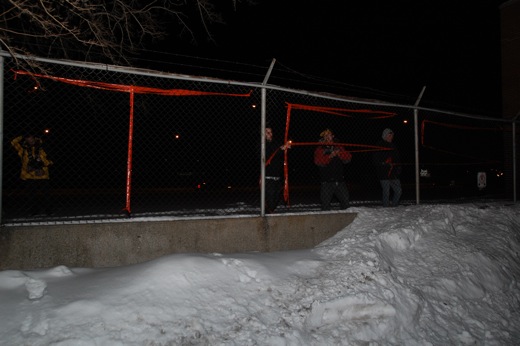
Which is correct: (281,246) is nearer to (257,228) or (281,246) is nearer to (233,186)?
(257,228)

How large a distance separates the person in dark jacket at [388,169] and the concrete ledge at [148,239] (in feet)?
6.56

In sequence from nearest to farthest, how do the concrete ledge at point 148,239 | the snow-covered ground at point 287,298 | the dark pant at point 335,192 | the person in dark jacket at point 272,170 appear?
the snow-covered ground at point 287,298
the concrete ledge at point 148,239
the person in dark jacket at point 272,170
the dark pant at point 335,192

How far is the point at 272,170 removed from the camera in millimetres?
5723

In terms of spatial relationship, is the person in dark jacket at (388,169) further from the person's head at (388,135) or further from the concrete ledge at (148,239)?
the concrete ledge at (148,239)

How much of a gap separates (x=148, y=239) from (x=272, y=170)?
2342 millimetres

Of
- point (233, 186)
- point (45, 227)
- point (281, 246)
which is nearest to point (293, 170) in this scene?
point (233, 186)

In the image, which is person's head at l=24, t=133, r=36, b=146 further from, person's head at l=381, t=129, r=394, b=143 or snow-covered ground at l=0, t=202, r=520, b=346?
person's head at l=381, t=129, r=394, b=143

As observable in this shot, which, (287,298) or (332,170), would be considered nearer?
(287,298)

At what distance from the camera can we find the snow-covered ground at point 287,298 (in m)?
2.81

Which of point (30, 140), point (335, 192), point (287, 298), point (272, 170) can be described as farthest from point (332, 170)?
point (30, 140)

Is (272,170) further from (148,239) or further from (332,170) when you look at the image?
(148,239)

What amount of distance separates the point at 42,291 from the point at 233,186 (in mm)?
12531

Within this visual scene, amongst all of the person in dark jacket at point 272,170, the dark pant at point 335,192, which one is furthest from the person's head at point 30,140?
the dark pant at point 335,192

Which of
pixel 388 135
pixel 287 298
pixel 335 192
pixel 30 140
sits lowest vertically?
pixel 287 298
